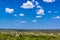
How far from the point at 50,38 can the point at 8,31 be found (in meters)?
3.10

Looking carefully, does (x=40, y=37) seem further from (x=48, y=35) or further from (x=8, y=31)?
(x=8, y=31)

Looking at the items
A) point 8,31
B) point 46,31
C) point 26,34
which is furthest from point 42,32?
point 8,31

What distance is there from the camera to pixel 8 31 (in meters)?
16.1

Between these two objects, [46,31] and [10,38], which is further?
[46,31]

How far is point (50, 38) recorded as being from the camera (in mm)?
14875

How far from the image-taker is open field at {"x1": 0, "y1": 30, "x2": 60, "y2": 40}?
588 inches

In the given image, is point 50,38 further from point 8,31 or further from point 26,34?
point 8,31

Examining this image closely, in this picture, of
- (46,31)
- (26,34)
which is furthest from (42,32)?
(26,34)

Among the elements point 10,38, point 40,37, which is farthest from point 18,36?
point 40,37

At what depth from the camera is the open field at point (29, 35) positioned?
588 inches

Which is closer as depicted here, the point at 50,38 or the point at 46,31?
the point at 50,38

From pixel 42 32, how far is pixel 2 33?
2810 millimetres

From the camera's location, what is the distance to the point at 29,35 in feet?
51.3

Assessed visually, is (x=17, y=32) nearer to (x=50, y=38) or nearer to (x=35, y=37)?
(x=35, y=37)
